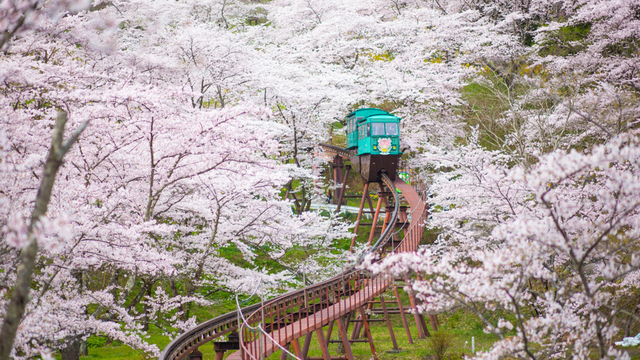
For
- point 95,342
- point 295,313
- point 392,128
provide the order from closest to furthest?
point 295,313 < point 95,342 < point 392,128

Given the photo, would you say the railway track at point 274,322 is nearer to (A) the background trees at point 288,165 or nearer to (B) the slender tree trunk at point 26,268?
(A) the background trees at point 288,165

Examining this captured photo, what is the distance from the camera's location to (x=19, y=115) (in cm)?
802

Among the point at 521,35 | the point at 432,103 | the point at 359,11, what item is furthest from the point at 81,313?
the point at 359,11

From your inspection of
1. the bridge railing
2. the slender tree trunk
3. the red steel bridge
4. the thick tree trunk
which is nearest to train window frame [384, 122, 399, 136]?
the red steel bridge

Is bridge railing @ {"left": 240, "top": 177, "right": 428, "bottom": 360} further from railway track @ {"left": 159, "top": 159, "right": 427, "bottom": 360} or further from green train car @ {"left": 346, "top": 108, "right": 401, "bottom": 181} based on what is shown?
green train car @ {"left": 346, "top": 108, "right": 401, "bottom": 181}

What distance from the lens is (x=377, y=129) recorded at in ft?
57.7

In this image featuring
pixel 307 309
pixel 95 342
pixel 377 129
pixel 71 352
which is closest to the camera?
pixel 71 352

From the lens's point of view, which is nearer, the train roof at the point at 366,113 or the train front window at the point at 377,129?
the train front window at the point at 377,129

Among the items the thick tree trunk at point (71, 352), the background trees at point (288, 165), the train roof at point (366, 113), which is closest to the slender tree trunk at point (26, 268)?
the background trees at point (288, 165)

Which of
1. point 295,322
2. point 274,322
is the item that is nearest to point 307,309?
point 295,322

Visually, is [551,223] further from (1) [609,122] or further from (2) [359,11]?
(2) [359,11]

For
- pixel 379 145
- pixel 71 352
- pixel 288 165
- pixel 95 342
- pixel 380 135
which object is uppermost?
pixel 380 135

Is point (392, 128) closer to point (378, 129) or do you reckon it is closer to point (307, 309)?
point (378, 129)

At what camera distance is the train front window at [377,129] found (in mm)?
17531
